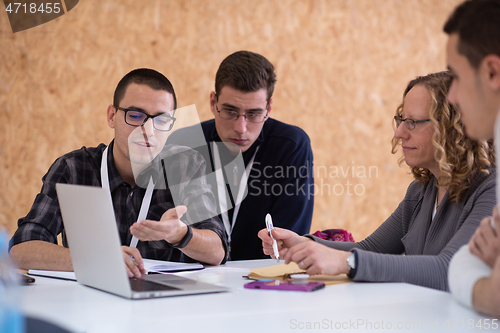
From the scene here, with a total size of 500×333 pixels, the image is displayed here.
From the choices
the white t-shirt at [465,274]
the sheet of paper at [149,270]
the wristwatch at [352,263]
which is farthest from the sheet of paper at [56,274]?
the white t-shirt at [465,274]

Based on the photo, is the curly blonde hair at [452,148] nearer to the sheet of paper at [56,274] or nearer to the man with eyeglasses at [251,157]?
the man with eyeglasses at [251,157]

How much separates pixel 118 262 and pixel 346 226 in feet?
11.7

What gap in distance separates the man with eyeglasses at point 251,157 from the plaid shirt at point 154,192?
0.50 meters

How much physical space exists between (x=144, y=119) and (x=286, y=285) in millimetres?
1115

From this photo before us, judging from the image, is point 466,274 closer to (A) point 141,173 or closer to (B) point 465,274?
(B) point 465,274

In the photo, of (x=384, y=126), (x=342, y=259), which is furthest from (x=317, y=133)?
(x=342, y=259)

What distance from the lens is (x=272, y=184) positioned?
8.84 feet

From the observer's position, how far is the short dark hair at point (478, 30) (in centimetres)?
96

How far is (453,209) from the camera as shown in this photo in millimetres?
1529

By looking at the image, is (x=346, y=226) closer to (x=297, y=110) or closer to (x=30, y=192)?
(x=297, y=110)

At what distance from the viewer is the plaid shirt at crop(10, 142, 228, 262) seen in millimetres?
1995

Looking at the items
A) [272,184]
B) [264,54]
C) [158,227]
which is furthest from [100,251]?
[264,54]

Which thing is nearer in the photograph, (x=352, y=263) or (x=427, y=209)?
(x=352, y=263)

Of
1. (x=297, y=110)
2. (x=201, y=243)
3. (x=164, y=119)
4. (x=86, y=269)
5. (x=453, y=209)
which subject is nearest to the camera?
(x=86, y=269)
